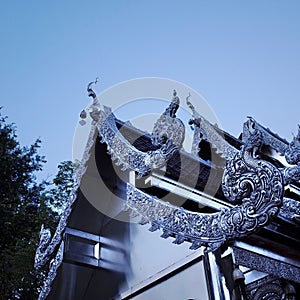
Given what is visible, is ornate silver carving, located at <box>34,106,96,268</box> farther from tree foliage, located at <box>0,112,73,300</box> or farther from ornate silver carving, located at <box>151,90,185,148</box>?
tree foliage, located at <box>0,112,73,300</box>

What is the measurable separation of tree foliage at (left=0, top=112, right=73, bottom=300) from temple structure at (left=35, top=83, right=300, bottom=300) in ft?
13.8

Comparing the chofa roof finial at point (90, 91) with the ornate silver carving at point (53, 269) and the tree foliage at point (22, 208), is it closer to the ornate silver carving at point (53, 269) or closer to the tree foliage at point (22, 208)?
the ornate silver carving at point (53, 269)

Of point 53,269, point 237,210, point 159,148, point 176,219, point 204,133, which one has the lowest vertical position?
point 237,210

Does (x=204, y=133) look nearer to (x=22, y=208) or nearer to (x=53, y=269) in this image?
(x=53, y=269)

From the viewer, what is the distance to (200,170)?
3.49 meters

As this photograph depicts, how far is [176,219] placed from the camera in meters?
2.40

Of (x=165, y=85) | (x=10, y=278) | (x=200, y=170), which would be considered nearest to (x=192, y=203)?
(x=200, y=170)

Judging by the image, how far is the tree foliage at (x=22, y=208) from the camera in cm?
846

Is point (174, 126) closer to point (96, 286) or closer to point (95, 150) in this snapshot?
point (95, 150)

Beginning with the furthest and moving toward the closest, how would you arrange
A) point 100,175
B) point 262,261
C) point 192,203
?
point 100,175
point 192,203
point 262,261

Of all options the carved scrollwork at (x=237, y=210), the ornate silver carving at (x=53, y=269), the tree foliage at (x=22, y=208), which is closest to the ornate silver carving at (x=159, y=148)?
the carved scrollwork at (x=237, y=210)

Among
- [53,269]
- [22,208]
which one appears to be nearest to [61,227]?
[53,269]

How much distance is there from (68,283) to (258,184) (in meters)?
2.64

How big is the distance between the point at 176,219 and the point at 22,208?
8659 mm
